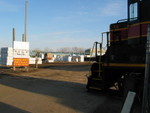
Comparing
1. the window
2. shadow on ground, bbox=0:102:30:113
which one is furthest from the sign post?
the window

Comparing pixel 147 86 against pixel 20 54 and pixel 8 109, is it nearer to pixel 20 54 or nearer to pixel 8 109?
pixel 8 109

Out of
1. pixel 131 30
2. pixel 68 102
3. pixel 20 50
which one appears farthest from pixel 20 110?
pixel 20 50

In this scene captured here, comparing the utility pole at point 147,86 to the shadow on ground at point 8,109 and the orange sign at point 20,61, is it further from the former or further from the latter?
the orange sign at point 20,61

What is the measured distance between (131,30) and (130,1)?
1135mm

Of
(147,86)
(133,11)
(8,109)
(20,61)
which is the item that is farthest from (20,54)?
(147,86)

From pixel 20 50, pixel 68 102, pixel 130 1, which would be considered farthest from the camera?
pixel 20 50

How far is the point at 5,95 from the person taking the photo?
967cm

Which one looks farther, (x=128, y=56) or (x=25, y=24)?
(x=25, y=24)

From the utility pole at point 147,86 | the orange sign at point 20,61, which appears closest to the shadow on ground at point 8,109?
the utility pole at point 147,86

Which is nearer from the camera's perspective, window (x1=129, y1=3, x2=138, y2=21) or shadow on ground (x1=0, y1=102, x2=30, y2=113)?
shadow on ground (x1=0, y1=102, x2=30, y2=113)

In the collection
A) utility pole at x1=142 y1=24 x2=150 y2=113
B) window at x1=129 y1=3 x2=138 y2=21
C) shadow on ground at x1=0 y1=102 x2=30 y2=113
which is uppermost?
window at x1=129 y1=3 x2=138 y2=21

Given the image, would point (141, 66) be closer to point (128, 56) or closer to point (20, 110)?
point (128, 56)

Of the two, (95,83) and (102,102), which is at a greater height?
(95,83)

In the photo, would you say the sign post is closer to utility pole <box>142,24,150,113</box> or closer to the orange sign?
the orange sign
